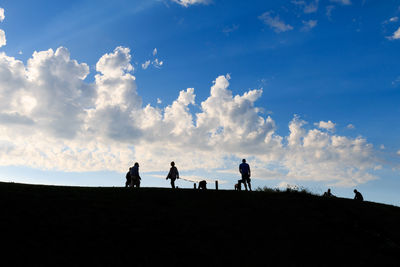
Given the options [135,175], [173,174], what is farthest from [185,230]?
[135,175]

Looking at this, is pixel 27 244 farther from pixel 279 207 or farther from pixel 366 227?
pixel 366 227

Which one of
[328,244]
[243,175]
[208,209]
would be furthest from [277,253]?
[243,175]

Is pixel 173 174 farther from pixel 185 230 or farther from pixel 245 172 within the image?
pixel 185 230

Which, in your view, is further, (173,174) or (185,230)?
(173,174)

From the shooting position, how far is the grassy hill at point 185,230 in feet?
37.0

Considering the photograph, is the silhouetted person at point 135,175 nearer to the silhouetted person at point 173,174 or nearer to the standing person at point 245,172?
the silhouetted person at point 173,174

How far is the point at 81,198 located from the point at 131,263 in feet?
25.9

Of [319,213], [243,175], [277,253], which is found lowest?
[277,253]

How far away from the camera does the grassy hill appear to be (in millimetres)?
11281

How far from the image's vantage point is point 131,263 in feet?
34.9

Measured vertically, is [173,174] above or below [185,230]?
above

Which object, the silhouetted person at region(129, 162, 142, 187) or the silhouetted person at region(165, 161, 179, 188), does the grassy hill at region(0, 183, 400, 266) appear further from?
the silhouetted person at region(129, 162, 142, 187)

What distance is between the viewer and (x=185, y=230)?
45.3 feet

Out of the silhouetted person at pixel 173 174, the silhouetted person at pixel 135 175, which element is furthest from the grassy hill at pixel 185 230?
the silhouetted person at pixel 135 175
